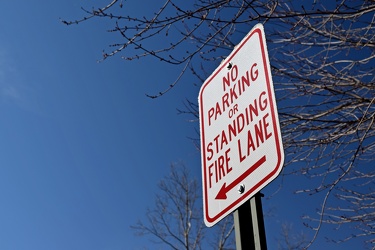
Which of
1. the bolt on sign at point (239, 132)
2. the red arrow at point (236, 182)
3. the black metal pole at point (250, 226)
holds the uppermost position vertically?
the bolt on sign at point (239, 132)

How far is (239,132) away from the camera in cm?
151

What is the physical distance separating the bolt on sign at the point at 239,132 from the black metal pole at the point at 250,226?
3 cm

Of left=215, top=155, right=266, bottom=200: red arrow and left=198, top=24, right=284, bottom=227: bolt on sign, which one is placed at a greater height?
left=198, top=24, right=284, bottom=227: bolt on sign

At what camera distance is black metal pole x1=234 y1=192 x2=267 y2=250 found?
1300 mm

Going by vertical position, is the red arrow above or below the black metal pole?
above

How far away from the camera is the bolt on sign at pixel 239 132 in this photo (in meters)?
1.35

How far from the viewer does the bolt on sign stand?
4.44 ft

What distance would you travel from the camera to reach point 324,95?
4520 mm

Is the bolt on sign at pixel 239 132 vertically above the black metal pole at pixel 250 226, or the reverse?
the bolt on sign at pixel 239 132

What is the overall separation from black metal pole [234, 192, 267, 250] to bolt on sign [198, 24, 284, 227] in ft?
0.09

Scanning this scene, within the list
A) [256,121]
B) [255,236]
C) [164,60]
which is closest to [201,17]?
[164,60]

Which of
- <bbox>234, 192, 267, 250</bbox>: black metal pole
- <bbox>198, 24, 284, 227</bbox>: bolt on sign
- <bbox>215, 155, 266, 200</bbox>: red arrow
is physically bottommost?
<bbox>234, 192, 267, 250</bbox>: black metal pole

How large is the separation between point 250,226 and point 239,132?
32 cm

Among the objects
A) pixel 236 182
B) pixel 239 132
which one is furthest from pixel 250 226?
pixel 239 132
